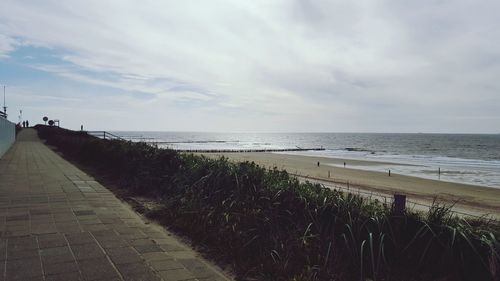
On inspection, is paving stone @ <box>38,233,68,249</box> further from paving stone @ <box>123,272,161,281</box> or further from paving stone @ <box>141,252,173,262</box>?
paving stone @ <box>123,272,161,281</box>

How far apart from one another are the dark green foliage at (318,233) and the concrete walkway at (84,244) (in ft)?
1.69

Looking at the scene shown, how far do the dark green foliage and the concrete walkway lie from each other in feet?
1.69

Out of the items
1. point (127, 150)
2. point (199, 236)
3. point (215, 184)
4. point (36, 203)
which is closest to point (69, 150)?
point (127, 150)

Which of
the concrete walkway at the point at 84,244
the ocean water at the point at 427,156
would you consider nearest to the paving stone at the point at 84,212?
the concrete walkway at the point at 84,244

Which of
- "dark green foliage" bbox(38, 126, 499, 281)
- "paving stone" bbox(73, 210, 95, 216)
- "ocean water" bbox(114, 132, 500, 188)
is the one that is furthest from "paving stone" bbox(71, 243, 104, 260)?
"ocean water" bbox(114, 132, 500, 188)

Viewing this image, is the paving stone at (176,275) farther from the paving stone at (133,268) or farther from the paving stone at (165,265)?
the paving stone at (133,268)

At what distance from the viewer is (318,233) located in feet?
14.9

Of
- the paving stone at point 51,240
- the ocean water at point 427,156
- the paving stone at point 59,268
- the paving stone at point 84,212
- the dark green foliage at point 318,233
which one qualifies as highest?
the dark green foliage at point 318,233

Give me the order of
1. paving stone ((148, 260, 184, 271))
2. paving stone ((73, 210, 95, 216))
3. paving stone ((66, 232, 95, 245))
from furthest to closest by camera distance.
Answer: paving stone ((73, 210, 95, 216)), paving stone ((66, 232, 95, 245)), paving stone ((148, 260, 184, 271))

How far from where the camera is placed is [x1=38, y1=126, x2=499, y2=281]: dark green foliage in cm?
375

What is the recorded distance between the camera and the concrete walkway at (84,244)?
382 cm

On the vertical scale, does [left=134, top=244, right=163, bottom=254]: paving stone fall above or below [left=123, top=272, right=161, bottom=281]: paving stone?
above

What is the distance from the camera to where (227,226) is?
518 cm

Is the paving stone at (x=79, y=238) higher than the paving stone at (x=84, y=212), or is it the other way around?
the paving stone at (x=84, y=212)
